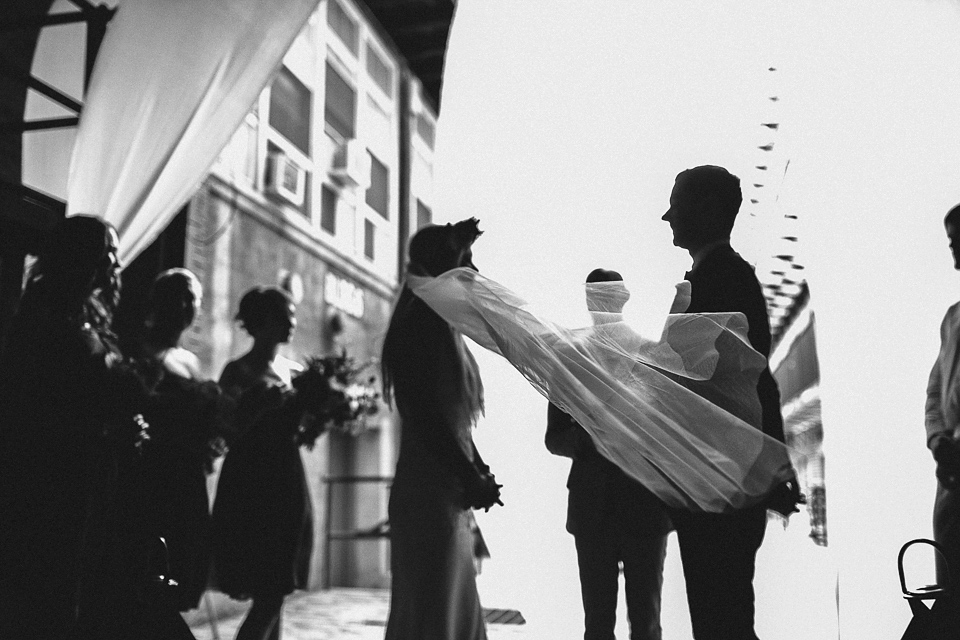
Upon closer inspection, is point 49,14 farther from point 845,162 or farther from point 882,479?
point 882,479

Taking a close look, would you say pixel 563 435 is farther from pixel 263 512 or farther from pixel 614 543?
pixel 263 512

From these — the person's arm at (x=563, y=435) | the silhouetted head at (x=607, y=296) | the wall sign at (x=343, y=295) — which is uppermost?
the wall sign at (x=343, y=295)

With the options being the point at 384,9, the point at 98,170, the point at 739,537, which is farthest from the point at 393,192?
the point at 739,537

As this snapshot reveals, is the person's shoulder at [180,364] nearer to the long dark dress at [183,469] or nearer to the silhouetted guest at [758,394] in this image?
the long dark dress at [183,469]

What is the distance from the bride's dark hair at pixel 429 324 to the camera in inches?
85.3

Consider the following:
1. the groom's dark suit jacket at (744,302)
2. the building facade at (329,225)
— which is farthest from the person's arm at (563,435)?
the building facade at (329,225)

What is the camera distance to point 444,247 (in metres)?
2.20

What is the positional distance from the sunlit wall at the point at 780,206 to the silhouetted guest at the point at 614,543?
0.30 ft

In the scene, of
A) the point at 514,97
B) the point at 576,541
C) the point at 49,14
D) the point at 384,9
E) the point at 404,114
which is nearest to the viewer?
the point at 576,541

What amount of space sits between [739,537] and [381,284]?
8154 millimetres

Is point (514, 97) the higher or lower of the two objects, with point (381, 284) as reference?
lower

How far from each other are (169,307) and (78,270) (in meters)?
0.92

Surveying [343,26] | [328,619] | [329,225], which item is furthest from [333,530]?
[343,26]

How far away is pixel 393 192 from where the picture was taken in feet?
33.2
